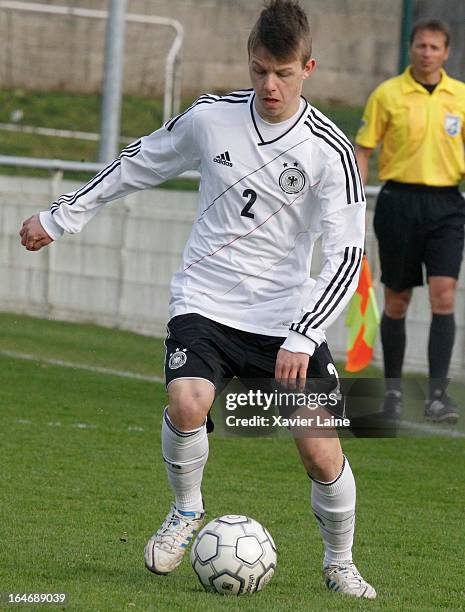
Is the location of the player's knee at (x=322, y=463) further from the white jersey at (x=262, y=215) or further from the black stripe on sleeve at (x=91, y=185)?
the black stripe on sleeve at (x=91, y=185)

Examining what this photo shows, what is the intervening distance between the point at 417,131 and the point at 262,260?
158 inches

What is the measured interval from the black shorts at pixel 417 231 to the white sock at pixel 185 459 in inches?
152

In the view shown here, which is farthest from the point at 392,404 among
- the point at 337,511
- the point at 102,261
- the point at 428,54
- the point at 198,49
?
the point at 198,49

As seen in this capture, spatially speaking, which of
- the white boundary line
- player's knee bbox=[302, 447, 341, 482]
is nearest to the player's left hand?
player's knee bbox=[302, 447, 341, 482]

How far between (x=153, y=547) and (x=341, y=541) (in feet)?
2.07

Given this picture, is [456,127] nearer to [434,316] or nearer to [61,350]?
[434,316]

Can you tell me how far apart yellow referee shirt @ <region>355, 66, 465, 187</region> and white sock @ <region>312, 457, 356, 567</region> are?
13.3 ft

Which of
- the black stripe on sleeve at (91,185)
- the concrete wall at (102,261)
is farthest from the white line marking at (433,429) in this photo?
the concrete wall at (102,261)

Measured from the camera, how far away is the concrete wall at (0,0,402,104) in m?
23.2

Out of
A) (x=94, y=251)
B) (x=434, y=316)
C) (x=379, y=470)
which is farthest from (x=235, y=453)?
(x=94, y=251)

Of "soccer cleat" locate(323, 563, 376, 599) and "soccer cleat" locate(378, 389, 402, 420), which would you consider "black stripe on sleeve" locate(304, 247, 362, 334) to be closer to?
"soccer cleat" locate(323, 563, 376, 599)

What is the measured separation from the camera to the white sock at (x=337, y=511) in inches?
194

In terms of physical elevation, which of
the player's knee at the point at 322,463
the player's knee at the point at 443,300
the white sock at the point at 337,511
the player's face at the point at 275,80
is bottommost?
the player's knee at the point at 443,300

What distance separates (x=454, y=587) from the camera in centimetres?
513
